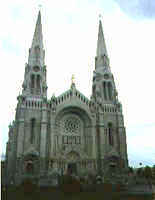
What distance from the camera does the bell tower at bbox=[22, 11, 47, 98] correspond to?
4109cm

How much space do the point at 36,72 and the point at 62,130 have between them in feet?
46.1

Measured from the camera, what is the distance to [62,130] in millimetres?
40250

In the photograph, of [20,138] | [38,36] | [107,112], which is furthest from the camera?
[38,36]

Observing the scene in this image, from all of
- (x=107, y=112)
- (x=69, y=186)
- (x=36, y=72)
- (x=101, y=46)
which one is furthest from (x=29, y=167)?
(x=101, y=46)

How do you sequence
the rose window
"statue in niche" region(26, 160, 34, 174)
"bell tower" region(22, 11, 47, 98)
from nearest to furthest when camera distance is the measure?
"statue in niche" region(26, 160, 34, 174) → the rose window → "bell tower" region(22, 11, 47, 98)

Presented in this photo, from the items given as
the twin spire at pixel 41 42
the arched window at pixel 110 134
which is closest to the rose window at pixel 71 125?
the arched window at pixel 110 134

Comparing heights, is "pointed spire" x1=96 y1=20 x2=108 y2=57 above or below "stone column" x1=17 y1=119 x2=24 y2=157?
above

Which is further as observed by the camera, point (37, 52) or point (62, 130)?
point (37, 52)

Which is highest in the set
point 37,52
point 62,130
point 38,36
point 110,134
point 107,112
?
point 38,36

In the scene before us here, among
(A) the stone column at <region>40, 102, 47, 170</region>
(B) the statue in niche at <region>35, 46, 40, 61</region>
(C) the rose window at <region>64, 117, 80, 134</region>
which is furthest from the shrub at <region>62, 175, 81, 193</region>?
(B) the statue in niche at <region>35, 46, 40, 61</region>

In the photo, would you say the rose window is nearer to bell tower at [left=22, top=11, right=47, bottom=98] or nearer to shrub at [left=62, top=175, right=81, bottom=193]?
bell tower at [left=22, top=11, right=47, bottom=98]

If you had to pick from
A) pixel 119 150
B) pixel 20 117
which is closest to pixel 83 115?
pixel 119 150

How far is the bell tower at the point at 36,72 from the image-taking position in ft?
135

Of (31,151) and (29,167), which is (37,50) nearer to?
(31,151)
